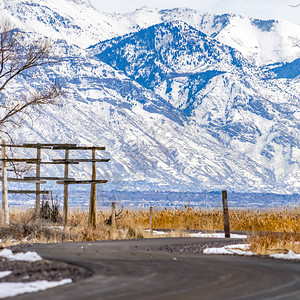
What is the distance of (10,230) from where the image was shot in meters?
27.4

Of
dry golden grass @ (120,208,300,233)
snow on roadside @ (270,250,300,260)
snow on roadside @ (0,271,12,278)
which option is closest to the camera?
snow on roadside @ (0,271,12,278)

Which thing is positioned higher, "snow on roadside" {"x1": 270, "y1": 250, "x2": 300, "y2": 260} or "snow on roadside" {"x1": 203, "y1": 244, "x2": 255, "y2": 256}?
"snow on roadside" {"x1": 203, "y1": 244, "x2": 255, "y2": 256}

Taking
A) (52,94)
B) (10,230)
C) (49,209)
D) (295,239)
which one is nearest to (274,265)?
(295,239)

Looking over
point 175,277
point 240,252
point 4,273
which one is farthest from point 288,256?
point 4,273

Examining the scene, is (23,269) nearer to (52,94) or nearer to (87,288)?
(87,288)

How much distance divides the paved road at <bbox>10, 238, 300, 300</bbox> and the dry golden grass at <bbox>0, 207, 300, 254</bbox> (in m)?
3.72

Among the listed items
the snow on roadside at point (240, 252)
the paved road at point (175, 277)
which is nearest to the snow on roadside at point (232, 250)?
the snow on roadside at point (240, 252)

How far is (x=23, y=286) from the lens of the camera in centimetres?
1188

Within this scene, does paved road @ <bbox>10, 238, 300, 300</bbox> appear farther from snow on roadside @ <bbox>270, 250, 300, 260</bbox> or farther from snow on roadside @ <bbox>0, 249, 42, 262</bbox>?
snow on roadside @ <bbox>0, 249, 42, 262</bbox>

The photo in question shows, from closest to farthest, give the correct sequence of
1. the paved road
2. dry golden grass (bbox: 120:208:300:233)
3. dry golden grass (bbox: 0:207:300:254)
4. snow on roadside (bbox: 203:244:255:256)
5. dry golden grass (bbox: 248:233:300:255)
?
the paved road → snow on roadside (bbox: 203:244:255:256) → dry golden grass (bbox: 248:233:300:255) → dry golden grass (bbox: 0:207:300:254) → dry golden grass (bbox: 120:208:300:233)

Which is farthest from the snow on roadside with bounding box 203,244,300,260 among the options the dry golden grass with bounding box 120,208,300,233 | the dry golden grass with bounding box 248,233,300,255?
the dry golden grass with bounding box 120,208,300,233

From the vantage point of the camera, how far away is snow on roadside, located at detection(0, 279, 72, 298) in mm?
11375

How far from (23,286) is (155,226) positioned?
30.3m

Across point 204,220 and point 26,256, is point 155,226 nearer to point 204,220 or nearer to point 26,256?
point 204,220
